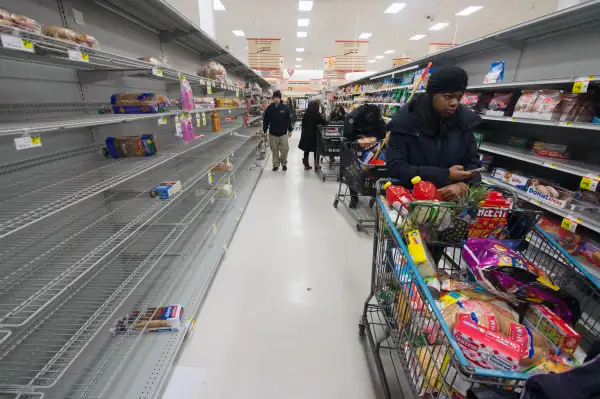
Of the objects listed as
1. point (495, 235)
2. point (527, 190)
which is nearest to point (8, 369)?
point (495, 235)

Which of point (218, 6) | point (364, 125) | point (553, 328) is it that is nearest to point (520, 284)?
point (553, 328)

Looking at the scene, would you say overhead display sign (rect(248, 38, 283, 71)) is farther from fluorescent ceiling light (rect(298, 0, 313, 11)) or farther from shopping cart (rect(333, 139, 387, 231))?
shopping cart (rect(333, 139, 387, 231))

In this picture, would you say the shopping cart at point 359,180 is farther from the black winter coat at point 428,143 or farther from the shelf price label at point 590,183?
the shelf price label at point 590,183

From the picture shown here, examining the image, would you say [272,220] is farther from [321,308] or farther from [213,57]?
[213,57]

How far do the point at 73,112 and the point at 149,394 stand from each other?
6.15ft

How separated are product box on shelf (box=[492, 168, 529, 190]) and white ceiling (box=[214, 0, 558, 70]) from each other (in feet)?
23.1

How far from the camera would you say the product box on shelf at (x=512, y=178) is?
9.23 ft

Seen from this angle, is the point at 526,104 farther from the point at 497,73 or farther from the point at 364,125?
the point at 364,125

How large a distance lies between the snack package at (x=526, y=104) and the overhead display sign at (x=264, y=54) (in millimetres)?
7204

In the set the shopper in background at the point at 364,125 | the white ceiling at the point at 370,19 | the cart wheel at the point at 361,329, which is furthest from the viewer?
the white ceiling at the point at 370,19

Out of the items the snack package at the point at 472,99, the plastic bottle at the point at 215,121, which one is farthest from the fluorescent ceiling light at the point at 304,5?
the snack package at the point at 472,99

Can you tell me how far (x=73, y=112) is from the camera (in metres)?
1.86

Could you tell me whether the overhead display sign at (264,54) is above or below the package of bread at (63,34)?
above

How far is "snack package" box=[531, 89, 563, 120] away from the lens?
2342 mm
